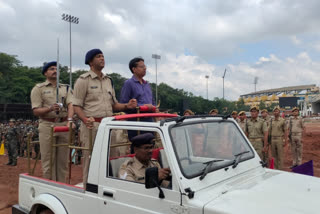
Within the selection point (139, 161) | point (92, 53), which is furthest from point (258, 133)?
point (139, 161)

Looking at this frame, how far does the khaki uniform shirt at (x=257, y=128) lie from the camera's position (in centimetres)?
820

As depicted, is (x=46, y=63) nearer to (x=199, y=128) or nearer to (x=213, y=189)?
(x=199, y=128)

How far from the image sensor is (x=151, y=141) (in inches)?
109

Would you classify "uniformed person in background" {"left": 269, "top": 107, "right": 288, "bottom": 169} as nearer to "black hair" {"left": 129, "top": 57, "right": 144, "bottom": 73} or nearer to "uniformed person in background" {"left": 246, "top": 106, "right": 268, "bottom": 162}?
"uniformed person in background" {"left": 246, "top": 106, "right": 268, "bottom": 162}

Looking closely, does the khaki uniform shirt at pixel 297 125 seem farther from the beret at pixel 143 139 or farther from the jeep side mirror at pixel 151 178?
the jeep side mirror at pixel 151 178

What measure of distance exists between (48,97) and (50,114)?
27 cm

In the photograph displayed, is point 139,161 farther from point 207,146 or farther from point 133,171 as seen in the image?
point 207,146

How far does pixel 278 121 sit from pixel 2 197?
7.77 m

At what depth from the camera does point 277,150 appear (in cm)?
877

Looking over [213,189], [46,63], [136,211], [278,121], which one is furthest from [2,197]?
→ [278,121]

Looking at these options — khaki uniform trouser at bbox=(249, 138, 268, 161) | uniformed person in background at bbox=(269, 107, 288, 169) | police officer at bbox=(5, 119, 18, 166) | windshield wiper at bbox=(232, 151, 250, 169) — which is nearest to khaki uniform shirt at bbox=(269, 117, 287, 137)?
uniformed person in background at bbox=(269, 107, 288, 169)

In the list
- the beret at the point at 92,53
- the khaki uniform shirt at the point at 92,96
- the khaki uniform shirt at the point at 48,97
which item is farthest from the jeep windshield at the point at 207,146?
the khaki uniform shirt at the point at 48,97

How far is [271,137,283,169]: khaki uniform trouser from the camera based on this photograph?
8.65 m

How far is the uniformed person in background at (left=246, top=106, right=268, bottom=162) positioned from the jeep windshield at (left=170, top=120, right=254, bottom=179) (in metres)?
5.31
